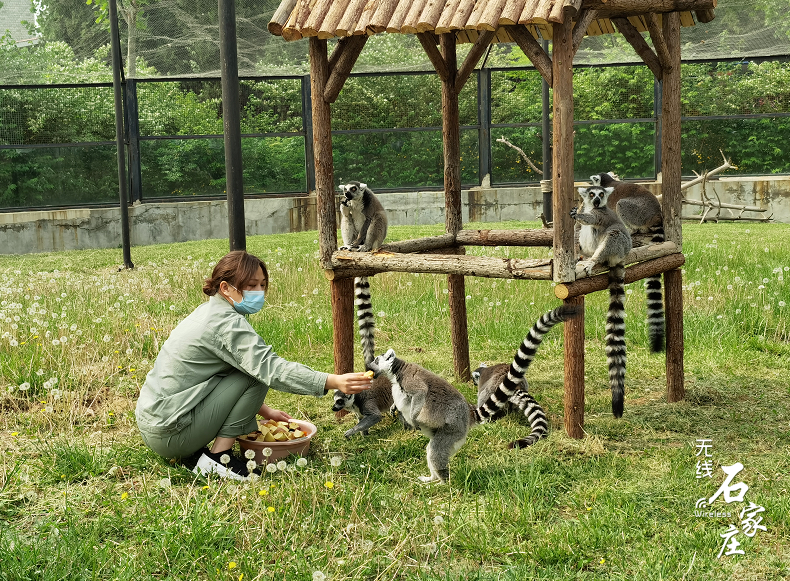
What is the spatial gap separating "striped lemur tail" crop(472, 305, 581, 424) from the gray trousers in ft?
4.66

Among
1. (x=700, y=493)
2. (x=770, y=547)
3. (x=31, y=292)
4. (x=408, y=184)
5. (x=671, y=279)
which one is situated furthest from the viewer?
(x=408, y=184)

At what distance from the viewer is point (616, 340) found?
502 centimetres

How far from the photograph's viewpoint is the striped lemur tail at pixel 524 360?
14.8 ft

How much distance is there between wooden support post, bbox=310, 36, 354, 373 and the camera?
538cm

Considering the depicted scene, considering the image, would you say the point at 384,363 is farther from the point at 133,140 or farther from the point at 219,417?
the point at 133,140

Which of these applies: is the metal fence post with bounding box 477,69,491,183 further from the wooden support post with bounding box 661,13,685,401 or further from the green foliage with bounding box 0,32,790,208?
the wooden support post with bounding box 661,13,685,401

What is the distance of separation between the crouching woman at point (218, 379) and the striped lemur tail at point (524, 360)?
1.12 meters

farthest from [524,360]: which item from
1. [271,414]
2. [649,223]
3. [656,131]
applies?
[656,131]

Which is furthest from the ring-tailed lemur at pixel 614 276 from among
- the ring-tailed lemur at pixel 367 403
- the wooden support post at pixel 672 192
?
the ring-tailed lemur at pixel 367 403

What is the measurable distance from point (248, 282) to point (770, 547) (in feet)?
8.88

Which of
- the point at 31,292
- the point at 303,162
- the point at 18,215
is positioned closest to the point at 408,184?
the point at 303,162

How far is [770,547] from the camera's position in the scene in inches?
132

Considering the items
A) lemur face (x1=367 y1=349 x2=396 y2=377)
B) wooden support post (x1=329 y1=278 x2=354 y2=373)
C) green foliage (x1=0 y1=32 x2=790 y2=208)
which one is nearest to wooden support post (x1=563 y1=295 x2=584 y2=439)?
lemur face (x1=367 y1=349 x2=396 y2=377)

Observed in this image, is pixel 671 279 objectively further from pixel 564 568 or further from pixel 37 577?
pixel 37 577
